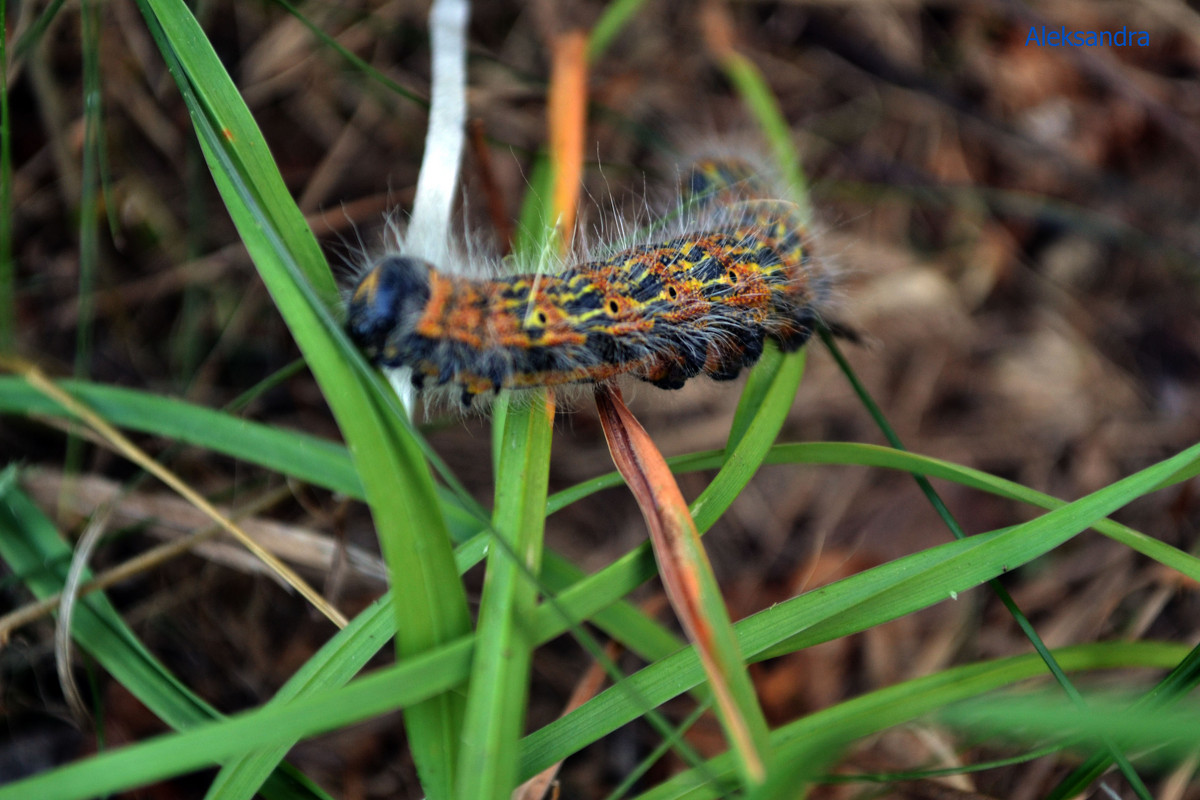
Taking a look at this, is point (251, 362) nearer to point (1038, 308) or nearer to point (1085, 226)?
point (1038, 308)

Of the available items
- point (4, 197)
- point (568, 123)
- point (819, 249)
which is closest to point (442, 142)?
point (568, 123)

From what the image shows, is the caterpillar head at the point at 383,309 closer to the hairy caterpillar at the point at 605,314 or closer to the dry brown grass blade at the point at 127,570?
the hairy caterpillar at the point at 605,314

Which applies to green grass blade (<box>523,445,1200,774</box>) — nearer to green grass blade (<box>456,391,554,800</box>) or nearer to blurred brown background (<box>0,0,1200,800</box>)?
green grass blade (<box>456,391,554,800</box>)

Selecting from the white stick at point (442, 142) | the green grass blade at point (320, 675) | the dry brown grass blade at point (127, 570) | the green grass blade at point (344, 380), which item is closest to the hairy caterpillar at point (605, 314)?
the green grass blade at point (344, 380)

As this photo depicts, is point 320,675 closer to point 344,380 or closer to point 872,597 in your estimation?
point 344,380

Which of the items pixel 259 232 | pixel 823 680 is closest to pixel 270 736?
pixel 259 232
